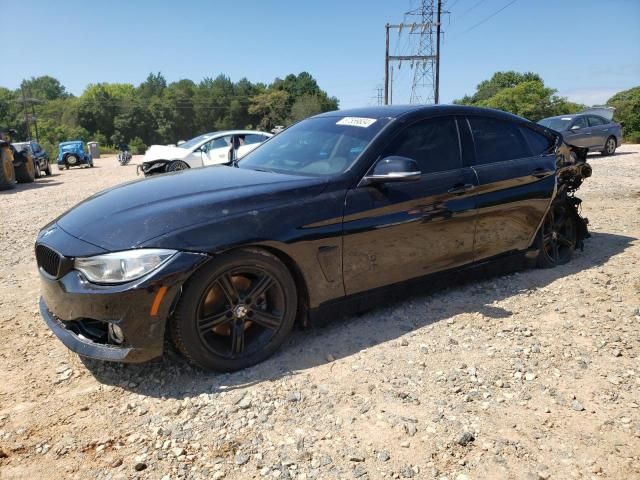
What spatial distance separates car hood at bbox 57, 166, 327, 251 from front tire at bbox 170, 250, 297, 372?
1.01 ft

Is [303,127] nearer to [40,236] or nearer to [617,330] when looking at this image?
[40,236]

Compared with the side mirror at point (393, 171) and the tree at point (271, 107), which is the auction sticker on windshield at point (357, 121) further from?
the tree at point (271, 107)

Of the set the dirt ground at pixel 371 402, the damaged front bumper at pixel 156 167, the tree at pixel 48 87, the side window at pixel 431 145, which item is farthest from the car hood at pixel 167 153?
the tree at pixel 48 87

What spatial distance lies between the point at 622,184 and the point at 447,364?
9315mm

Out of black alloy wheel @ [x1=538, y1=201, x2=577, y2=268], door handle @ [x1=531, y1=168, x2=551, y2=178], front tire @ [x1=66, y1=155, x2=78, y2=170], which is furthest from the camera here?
front tire @ [x1=66, y1=155, x2=78, y2=170]

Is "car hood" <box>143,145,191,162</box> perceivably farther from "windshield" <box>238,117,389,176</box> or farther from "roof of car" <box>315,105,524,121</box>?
"roof of car" <box>315,105,524,121</box>

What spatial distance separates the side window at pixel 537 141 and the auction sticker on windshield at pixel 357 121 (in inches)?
67.2

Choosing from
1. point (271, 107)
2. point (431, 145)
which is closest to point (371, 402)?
point (431, 145)

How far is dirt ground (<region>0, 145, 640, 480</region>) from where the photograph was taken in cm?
232

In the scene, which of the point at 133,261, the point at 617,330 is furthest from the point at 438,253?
the point at 133,261

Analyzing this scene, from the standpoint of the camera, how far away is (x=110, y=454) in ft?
7.86

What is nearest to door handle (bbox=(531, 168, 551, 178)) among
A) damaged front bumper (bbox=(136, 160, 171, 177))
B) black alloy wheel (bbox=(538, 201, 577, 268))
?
black alloy wheel (bbox=(538, 201, 577, 268))

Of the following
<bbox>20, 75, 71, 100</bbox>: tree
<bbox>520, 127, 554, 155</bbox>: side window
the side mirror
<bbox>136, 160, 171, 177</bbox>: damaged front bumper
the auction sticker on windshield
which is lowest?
<bbox>136, 160, 171, 177</bbox>: damaged front bumper

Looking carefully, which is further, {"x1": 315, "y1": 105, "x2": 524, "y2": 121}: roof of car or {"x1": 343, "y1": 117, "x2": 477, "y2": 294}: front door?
{"x1": 315, "y1": 105, "x2": 524, "y2": 121}: roof of car
